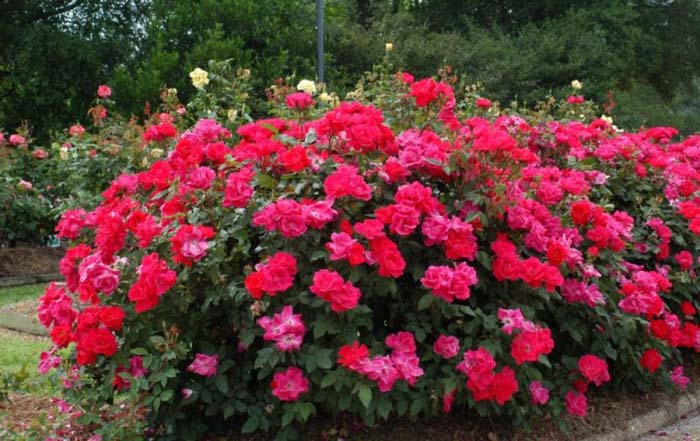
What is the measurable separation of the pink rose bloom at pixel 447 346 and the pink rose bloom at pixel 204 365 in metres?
0.84

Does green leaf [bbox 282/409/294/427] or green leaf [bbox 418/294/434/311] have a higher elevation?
green leaf [bbox 418/294/434/311]

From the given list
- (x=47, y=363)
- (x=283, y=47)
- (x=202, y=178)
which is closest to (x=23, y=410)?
(x=47, y=363)

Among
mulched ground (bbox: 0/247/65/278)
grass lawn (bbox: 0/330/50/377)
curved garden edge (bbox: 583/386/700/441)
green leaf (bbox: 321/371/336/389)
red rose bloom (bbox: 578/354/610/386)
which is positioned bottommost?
mulched ground (bbox: 0/247/65/278)

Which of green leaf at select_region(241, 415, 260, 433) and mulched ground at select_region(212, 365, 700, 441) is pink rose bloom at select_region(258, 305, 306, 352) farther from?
mulched ground at select_region(212, 365, 700, 441)

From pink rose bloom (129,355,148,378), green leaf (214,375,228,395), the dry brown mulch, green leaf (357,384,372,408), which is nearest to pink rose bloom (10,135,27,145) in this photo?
the dry brown mulch

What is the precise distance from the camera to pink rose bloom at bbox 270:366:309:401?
288 centimetres

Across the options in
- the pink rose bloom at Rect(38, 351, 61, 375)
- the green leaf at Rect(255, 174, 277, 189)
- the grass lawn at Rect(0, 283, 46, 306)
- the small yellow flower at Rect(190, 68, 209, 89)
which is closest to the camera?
the green leaf at Rect(255, 174, 277, 189)

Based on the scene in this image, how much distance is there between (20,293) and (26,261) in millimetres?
1509

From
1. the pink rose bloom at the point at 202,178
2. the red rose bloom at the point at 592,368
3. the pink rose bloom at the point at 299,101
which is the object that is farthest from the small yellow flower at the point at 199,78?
the red rose bloom at the point at 592,368

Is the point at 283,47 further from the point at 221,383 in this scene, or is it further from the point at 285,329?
the point at 285,329

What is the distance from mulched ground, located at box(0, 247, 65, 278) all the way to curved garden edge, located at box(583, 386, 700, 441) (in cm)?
686

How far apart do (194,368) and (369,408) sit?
68cm

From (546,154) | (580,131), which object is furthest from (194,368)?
(580,131)

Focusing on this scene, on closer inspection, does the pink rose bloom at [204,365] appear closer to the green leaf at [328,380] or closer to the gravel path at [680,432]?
the green leaf at [328,380]
